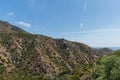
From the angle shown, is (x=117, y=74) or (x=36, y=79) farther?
(x=36, y=79)

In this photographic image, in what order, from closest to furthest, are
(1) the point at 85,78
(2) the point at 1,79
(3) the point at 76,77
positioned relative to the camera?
(1) the point at 85,78 < (3) the point at 76,77 < (2) the point at 1,79

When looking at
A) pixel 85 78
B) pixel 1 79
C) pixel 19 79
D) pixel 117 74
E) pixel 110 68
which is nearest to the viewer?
pixel 117 74

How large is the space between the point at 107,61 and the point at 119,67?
135 inches

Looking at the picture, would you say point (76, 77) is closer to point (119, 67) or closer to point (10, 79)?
point (119, 67)

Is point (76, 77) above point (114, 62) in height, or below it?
below

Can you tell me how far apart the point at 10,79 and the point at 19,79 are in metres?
7.52

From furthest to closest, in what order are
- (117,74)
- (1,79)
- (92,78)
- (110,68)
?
(1,79), (92,78), (110,68), (117,74)

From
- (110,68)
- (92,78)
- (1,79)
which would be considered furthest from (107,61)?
(1,79)

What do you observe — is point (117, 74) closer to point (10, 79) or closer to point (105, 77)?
point (105, 77)

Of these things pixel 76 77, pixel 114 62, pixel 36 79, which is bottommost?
pixel 36 79

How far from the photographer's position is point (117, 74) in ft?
125

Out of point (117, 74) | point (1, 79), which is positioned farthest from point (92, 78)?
point (1, 79)

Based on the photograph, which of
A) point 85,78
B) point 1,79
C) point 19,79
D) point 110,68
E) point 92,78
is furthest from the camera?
point 19,79

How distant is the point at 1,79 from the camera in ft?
591
